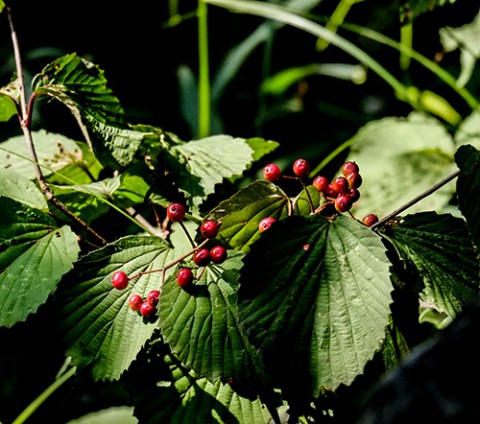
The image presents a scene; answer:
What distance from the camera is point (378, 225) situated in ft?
3.26

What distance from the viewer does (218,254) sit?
96 cm

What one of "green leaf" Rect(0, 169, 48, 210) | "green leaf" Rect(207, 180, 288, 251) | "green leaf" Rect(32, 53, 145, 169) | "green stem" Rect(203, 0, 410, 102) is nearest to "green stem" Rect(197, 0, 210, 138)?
"green stem" Rect(203, 0, 410, 102)

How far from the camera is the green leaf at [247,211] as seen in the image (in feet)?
3.26

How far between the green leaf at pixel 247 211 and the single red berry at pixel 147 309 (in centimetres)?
17

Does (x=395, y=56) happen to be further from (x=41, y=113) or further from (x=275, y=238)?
(x=275, y=238)

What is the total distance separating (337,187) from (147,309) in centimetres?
39

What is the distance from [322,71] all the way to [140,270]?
227cm

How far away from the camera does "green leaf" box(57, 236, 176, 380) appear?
969 mm

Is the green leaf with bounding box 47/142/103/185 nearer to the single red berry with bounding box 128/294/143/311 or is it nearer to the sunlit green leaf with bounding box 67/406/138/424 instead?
the single red berry with bounding box 128/294/143/311

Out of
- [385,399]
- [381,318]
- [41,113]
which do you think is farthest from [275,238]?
[41,113]

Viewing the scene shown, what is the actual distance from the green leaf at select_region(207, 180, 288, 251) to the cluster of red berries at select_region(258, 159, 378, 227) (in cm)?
2

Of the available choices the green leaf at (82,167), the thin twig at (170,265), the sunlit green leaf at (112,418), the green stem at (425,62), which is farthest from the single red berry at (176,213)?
the green stem at (425,62)

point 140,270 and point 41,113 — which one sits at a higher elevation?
point 41,113

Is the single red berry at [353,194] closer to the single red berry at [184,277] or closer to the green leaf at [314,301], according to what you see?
the green leaf at [314,301]
